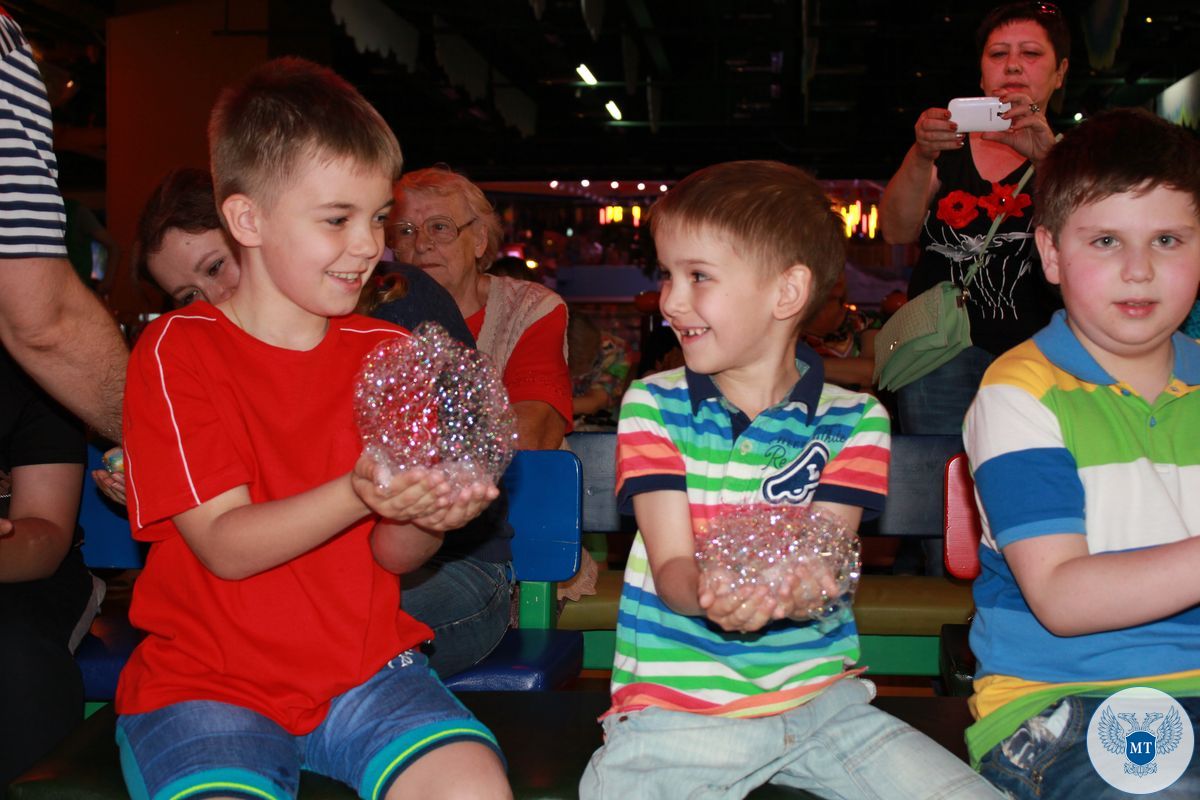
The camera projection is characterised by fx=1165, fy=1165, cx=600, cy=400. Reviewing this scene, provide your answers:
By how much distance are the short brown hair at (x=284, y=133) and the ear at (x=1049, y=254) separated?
3.45 ft

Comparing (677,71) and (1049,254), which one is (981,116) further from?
(677,71)

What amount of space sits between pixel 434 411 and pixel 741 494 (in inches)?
19.8

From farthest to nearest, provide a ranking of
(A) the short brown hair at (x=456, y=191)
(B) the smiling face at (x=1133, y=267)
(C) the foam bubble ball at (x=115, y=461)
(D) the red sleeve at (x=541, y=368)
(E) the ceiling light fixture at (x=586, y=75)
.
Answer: (E) the ceiling light fixture at (x=586, y=75) < (A) the short brown hair at (x=456, y=191) < (D) the red sleeve at (x=541, y=368) < (C) the foam bubble ball at (x=115, y=461) < (B) the smiling face at (x=1133, y=267)

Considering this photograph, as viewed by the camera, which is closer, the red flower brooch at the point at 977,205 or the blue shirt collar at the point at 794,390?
the blue shirt collar at the point at 794,390

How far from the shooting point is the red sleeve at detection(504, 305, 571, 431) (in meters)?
3.40

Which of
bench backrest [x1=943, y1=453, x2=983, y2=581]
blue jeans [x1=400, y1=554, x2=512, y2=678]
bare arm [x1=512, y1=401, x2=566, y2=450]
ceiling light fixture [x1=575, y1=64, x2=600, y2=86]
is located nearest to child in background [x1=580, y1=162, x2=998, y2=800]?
blue jeans [x1=400, y1=554, x2=512, y2=678]

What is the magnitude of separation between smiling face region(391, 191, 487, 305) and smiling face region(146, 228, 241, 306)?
3.73 feet

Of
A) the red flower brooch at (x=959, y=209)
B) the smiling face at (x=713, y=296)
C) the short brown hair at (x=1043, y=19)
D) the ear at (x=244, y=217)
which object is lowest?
the smiling face at (x=713, y=296)

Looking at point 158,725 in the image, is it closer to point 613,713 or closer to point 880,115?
point 613,713

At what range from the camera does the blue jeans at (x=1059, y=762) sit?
5.08 feet

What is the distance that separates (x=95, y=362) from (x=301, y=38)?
984 centimetres

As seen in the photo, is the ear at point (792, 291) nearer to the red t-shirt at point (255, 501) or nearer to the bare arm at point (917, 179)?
the red t-shirt at point (255, 501)

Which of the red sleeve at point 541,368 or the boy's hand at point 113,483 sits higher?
the red sleeve at point 541,368
